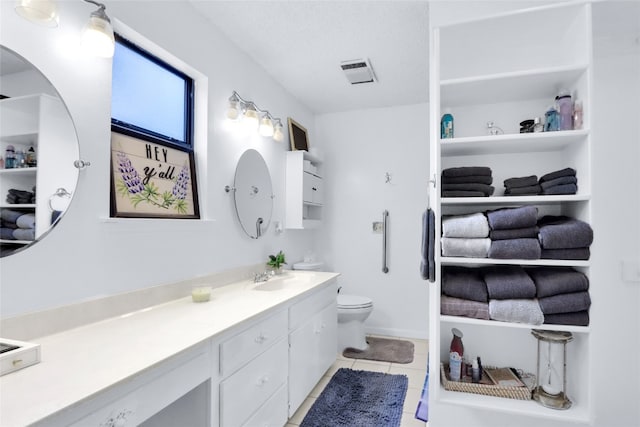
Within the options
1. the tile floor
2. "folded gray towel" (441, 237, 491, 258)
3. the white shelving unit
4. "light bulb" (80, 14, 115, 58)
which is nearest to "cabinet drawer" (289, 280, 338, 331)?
the tile floor

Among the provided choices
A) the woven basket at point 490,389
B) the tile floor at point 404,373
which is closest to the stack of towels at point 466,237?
the woven basket at point 490,389

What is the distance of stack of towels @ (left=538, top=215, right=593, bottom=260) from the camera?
1.51 meters

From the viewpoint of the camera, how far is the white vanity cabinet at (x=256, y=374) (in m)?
1.42

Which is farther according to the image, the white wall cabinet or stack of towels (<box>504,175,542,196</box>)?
the white wall cabinet

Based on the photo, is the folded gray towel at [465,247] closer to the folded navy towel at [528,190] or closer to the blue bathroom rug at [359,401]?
the folded navy towel at [528,190]

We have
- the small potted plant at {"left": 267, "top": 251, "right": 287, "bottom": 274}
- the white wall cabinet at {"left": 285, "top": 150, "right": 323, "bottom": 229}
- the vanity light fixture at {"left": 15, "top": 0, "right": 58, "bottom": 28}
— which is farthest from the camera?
the white wall cabinet at {"left": 285, "top": 150, "right": 323, "bottom": 229}

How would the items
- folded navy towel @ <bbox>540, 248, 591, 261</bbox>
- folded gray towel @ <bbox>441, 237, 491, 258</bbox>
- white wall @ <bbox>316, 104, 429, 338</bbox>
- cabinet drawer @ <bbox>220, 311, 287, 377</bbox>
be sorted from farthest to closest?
white wall @ <bbox>316, 104, 429, 338</bbox>
folded gray towel @ <bbox>441, 237, 491, 258</bbox>
folded navy towel @ <bbox>540, 248, 591, 261</bbox>
cabinet drawer @ <bbox>220, 311, 287, 377</bbox>

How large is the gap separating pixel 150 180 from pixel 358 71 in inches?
74.9

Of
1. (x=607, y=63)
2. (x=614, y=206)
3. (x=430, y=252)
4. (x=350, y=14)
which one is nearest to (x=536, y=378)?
(x=430, y=252)

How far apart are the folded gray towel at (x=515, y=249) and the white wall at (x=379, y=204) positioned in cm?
200

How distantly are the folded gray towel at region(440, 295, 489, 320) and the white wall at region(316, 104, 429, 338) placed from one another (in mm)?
1950

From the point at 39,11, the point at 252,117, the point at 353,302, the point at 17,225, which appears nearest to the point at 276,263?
the point at 353,302

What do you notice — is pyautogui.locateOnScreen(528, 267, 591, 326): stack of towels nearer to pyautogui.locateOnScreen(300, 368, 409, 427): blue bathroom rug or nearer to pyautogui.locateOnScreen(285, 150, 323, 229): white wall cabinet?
pyautogui.locateOnScreen(300, 368, 409, 427): blue bathroom rug

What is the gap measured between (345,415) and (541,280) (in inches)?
54.5
